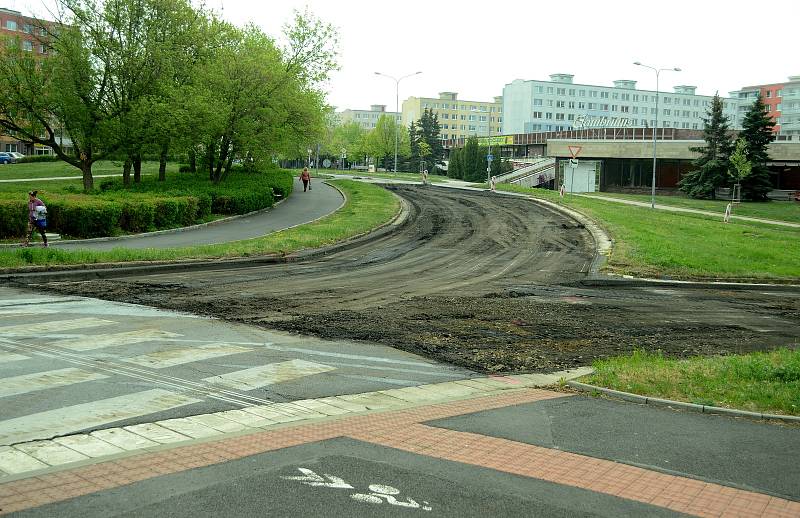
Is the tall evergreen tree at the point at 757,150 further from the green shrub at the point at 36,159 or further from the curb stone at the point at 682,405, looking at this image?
the green shrub at the point at 36,159

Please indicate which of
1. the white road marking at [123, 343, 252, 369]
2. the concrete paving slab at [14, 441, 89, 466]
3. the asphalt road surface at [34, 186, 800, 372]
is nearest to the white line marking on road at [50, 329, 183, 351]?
the white road marking at [123, 343, 252, 369]

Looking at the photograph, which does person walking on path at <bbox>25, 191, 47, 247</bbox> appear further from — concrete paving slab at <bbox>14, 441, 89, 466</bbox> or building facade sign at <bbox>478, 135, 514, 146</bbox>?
building facade sign at <bbox>478, 135, 514, 146</bbox>

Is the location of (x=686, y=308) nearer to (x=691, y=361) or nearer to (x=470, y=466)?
(x=691, y=361)

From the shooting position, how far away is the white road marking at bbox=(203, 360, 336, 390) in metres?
9.23

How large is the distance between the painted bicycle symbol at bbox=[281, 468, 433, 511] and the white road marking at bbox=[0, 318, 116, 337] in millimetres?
7359

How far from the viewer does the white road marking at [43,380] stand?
8484 millimetres

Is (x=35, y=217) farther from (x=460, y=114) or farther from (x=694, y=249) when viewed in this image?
(x=460, y=114)

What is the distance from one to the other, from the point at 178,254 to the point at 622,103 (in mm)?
141091

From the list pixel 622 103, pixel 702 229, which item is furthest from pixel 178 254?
pixel 622 103

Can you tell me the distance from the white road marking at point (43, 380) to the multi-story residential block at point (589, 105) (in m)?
131

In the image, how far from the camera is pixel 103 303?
580 inches

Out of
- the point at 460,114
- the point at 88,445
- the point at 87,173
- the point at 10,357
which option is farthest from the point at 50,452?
the point at 460,114

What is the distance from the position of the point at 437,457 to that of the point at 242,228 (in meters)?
25.1

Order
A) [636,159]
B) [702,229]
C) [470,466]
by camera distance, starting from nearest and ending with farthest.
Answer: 1. [470,466]
2. [702,229]
3. [636,159]
